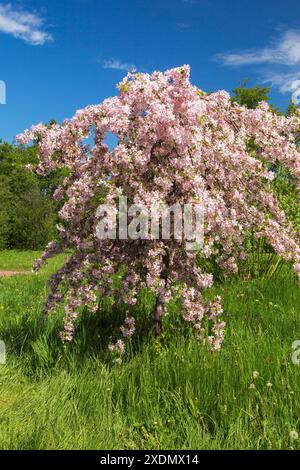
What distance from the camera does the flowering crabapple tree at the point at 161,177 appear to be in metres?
5.57

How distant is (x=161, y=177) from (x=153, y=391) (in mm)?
2272

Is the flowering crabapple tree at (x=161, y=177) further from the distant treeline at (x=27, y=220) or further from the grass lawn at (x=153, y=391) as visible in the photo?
the distant treeline at (x=27, y=220)

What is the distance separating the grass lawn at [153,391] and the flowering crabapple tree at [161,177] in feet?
1.41

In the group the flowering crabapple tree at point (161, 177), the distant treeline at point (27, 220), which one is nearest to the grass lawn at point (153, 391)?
the flowering crabapple tree at point (161, 177)

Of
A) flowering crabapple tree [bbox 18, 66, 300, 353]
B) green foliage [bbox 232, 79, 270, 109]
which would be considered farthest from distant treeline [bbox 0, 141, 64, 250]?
flowering crabapple tree [bbox 18, 66, 300, 353]

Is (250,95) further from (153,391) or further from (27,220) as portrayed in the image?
(153,391)

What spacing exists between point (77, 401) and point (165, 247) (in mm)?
1920

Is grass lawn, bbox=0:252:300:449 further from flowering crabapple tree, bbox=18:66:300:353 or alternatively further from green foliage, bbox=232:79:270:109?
green foliage, bbox=232:79:270:109

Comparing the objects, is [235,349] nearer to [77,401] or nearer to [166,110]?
[77,401]

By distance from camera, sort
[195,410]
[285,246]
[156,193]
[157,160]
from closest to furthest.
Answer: [195,410] < [156,193] < [157,160] < [285,246]

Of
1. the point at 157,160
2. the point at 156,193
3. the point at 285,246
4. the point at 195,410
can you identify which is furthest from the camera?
the point at 285,246

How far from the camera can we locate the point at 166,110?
545 cm

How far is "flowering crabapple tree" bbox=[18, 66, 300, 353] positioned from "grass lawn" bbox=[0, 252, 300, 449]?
1.41 ft

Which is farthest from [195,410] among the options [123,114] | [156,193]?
[123,114]
